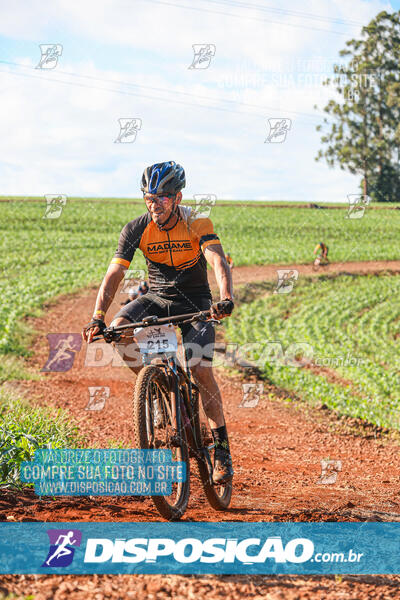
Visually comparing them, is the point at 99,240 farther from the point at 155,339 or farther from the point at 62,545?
the point at 62,545

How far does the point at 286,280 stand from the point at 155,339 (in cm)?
2340

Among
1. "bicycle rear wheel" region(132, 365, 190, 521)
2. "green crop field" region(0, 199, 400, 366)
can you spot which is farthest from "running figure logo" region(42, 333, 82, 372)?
"bicycle rear wheel" region(132, 365, 190, 521)

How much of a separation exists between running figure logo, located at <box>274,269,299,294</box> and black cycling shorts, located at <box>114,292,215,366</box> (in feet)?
66.8

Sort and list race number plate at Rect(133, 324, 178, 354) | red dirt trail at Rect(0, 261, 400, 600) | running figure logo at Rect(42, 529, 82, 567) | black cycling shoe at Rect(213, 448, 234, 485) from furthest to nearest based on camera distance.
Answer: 1. black cycling shoe at Rect(213, 448, 234, 485)
2. race number plate at Rect(133, 324, 178, 354)
3. running figure logo at Rect(42, 529, 82, 567)
4. red dirt trail at Rect(0, 261, 400, 600)

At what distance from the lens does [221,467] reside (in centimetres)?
513

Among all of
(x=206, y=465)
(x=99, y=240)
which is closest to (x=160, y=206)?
(x=206, y=465)

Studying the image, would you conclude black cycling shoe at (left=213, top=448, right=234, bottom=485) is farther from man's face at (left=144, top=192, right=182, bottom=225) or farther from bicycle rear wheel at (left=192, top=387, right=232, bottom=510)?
man's face at (left=144, top=192, right=182, bottom=225)

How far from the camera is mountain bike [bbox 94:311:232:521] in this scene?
423cm

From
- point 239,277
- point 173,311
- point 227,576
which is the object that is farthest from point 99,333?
point 239,277

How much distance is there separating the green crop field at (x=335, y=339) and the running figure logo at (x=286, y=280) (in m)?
0.30

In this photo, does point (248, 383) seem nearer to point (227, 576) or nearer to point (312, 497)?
point (312, 497)

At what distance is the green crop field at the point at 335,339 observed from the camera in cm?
1284

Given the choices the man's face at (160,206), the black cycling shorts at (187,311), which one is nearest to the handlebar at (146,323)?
the black cycling shorts at (187,311)

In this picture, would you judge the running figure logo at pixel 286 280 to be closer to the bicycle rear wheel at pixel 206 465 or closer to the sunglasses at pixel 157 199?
the bicycle rear wheel at pixel 206 465
